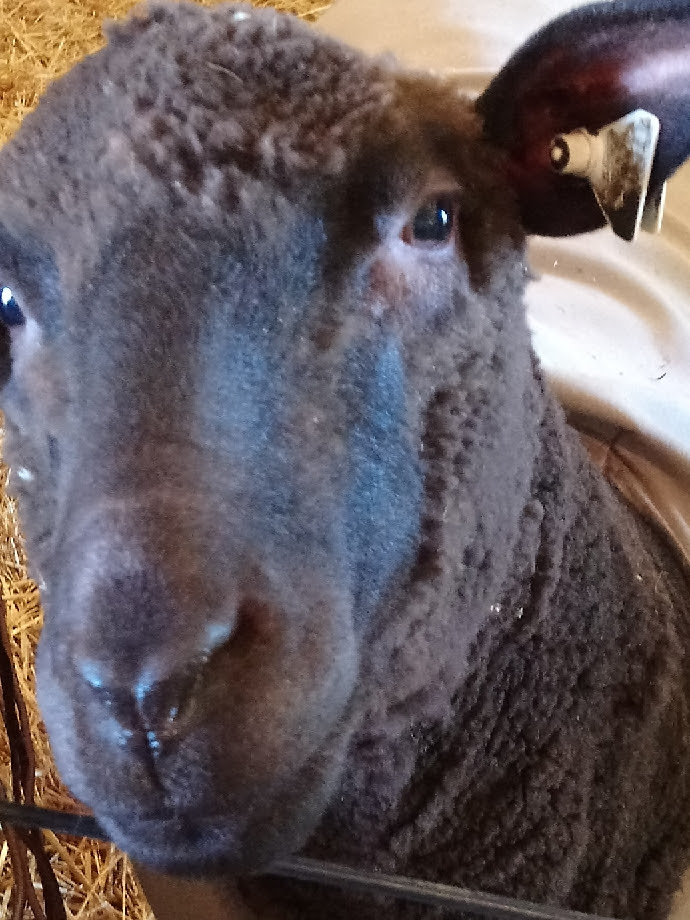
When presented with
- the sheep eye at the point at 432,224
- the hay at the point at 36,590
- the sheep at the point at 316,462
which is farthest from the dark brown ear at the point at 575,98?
the hay at the point at 36,590

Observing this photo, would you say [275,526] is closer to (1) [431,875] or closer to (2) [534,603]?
(2) [534,603]

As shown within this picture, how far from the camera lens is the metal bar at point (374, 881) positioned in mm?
916

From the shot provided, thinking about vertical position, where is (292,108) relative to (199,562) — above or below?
above

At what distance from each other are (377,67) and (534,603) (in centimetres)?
66

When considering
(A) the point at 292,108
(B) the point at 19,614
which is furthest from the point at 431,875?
(B) the point at 19,614

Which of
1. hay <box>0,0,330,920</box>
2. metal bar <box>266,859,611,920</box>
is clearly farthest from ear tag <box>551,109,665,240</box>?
hay <box>0,0,330,920</box>

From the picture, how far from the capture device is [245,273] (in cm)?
81

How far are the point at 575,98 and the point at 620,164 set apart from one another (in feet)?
0.37

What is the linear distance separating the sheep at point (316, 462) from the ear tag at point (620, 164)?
0.09ft

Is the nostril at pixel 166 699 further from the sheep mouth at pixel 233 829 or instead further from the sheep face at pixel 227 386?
the sheep mouth at pixel 233 829

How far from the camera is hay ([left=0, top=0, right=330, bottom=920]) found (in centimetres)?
212

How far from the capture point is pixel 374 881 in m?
0.95

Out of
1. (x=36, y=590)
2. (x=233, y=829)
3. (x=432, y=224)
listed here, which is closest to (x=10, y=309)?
(x=432, y=224)

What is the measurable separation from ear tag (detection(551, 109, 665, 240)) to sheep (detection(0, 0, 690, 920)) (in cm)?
3
